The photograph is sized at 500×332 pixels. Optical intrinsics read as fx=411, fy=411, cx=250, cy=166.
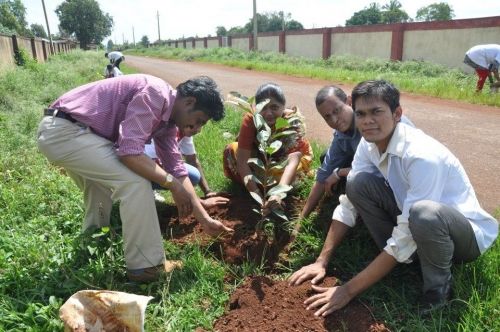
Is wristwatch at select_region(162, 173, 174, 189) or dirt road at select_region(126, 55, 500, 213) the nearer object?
wristwatch at select_region(162, 173, 174, 189)

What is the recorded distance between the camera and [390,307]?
2248 mm

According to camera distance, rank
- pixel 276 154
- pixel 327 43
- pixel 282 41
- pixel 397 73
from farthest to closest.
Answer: pixel 282 41 < pixel 327 43 < pixel 397 73 < pixel 276 154

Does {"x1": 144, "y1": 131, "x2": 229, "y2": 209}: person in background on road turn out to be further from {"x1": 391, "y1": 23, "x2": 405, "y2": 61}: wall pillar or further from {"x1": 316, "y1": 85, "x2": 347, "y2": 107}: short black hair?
{"x1": 391, "y1": 23, "x2": 405, "y2": 61}: wall pillar

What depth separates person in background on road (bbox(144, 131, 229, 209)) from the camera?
3.31m

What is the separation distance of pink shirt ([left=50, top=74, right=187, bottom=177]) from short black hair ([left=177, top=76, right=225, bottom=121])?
0.10 m

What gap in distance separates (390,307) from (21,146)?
468 centimetres

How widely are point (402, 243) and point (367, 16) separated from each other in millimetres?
53165

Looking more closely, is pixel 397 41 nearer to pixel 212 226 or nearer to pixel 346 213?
pixel 346 213

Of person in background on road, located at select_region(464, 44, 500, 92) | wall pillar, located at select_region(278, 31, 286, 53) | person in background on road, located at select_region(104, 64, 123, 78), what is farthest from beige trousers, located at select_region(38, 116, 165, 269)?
wall pillar, located at select_region(278, 31, 286, 53)

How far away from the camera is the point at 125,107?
243cm

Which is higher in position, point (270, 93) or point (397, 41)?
point (397, 41)

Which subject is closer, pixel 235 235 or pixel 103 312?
pixel 103 312

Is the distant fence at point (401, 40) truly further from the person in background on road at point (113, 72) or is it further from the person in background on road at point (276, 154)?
the person in background on road at point (276, 154)

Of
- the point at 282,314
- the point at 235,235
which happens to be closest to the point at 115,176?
the point at 235,235
